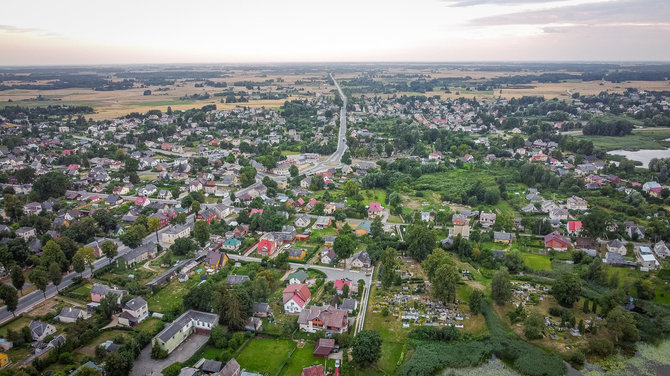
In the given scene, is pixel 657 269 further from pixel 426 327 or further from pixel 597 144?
pixel 597 144

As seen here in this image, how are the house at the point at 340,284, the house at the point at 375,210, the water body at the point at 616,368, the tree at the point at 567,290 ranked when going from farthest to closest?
the house at the point at 375,210 < the house at the point at 340,284 < the tree at the point at 567,290 < the water body at the point at 616,368

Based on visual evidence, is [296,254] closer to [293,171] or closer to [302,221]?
[302,221]

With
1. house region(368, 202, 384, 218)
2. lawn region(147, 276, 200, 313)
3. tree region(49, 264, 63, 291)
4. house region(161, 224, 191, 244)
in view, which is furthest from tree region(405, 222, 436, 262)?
tree region(49, 264, 63, 291)

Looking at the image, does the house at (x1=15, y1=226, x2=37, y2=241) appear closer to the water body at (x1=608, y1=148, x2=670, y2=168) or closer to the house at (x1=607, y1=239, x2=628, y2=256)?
the house at (x1=607, y1=239, x2=628, y2=256)

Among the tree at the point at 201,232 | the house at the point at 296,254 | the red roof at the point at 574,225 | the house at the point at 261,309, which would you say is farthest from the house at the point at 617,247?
the tree at the point at 201,232

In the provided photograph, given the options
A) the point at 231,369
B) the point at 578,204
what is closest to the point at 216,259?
the point at 231,369

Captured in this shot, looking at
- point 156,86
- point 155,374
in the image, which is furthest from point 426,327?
point 156,86

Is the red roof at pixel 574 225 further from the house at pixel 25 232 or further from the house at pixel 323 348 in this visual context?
the house at pixel 25 232
